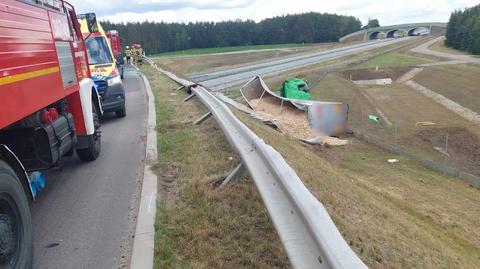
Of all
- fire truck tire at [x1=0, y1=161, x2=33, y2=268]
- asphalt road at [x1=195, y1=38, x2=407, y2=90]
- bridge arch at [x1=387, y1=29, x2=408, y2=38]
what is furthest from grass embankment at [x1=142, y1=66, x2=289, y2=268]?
bridge arch at [x1=387, y1=29, x2=408, y2=38]

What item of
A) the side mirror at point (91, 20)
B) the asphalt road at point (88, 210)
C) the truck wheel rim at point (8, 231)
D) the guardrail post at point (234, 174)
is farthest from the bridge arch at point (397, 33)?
the truck wheel rim at point (8, 231)

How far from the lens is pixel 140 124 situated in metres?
11.6

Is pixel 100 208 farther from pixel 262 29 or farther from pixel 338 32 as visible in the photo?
pixel 338 32

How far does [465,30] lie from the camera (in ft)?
273

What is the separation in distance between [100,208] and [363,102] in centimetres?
3013

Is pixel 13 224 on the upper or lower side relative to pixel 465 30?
upper

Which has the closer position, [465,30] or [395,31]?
[465,30]

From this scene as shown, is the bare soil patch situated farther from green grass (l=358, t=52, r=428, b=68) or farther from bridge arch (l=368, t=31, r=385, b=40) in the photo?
bridge arch (l=368, t=31, r=385, b=40)

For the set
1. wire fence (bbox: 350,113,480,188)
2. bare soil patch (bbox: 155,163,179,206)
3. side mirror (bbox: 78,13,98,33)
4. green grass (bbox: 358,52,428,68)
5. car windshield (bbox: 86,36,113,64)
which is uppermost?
side mirror (bbox: 78,13,98,33)

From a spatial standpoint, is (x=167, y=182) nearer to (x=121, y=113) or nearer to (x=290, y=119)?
(x=121, y=113)

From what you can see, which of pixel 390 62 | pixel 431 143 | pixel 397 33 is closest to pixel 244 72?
pixel 390 62

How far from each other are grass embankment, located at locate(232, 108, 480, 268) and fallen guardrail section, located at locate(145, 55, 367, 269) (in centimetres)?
77

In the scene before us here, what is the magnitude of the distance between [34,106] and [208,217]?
6.57 feet

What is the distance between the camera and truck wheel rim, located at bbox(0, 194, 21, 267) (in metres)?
3.59
